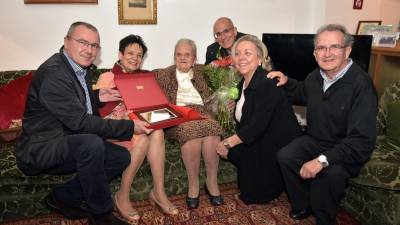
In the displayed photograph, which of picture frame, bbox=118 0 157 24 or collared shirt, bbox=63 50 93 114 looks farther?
picture frame, bbox=118 0 157 24


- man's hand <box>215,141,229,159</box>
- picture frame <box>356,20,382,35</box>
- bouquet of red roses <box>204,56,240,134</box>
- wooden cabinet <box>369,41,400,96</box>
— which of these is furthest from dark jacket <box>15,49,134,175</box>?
picture frame <box>356,20,382,35</box>

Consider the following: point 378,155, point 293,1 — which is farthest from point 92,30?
point 293,1

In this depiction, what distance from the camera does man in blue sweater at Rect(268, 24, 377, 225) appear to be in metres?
1.93

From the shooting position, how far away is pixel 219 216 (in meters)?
2.33

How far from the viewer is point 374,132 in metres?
1.94

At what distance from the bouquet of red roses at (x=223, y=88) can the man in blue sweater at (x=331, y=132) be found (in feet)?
1.70

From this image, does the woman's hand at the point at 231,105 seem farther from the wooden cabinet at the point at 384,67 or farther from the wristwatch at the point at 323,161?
the wooden cabinet at the point at 384,67

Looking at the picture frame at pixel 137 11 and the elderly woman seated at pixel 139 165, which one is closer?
the elderly woman seated at pixel 139 165

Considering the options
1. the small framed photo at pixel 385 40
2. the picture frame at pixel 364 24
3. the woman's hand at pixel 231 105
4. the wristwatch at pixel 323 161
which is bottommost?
the wristwatch at pixel 323 161

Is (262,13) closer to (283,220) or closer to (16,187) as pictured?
(283,220)

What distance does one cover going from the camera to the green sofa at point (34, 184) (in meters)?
2.13

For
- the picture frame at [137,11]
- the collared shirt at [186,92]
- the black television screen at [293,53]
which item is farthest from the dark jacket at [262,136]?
the picture frame at [137,11]

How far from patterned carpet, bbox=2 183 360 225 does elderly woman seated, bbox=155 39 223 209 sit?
8 centimetres

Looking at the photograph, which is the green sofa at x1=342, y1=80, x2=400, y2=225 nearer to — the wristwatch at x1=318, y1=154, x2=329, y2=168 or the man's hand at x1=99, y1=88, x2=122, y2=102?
the wristwatch at x1=318, y1=154, x2=329, y2=168
